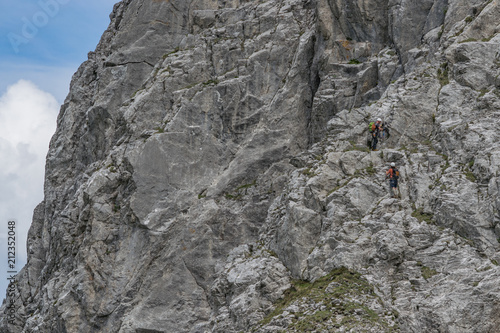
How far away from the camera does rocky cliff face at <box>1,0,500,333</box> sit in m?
32.9

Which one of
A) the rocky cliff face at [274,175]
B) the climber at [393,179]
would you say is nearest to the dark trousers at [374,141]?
the rocky cliff face at [274,175]

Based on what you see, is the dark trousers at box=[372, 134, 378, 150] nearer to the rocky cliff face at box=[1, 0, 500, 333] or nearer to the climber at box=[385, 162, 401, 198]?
the rocky cliff face at box=[1, 0, 500, 333]

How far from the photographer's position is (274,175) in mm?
51344

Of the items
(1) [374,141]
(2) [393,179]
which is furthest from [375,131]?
(2) [393,179]

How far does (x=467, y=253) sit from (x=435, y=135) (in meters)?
9.71

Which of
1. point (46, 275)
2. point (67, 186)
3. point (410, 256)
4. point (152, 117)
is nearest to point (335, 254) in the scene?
point (410, 256)

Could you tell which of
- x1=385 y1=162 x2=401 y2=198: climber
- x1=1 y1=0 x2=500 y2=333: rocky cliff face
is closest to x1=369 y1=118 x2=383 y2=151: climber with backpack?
x1=1 y1=0 x2=500 y2=333: rocky cliff face

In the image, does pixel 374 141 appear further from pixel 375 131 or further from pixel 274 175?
pixel 274 175

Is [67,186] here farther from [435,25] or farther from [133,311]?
[435,25]

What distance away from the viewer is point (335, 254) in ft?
116

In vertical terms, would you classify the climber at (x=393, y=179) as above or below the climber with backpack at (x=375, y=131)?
below

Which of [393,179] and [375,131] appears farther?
[375,131]

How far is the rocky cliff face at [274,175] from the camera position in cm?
3294

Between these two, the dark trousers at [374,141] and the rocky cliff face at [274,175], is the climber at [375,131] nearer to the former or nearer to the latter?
the dark trousers at [374,141]
